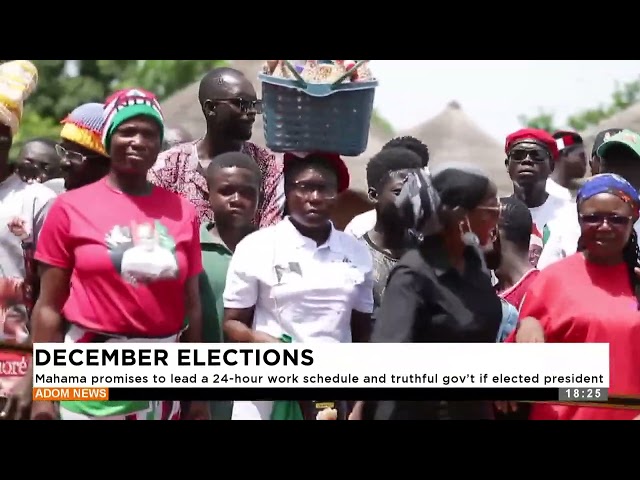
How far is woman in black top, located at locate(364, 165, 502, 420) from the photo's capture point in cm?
564

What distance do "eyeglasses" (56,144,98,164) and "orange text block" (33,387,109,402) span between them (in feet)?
3.48

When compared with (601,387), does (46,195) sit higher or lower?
higher

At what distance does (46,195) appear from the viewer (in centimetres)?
597

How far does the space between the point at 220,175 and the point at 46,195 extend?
0.82 meters

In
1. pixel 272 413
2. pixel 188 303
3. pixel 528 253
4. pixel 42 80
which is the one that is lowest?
pixel 272 413

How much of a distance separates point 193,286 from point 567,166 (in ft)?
6.20

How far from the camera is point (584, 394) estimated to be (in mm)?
6117

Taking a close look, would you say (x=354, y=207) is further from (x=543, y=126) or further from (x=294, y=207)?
(x=543, y=126)

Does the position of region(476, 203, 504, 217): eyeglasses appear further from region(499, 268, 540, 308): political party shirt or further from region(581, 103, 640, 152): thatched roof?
region(581, 103, 640, 152): thatched roof

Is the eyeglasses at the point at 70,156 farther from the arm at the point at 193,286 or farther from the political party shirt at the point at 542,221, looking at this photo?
the political party shirt at the point at 542,221

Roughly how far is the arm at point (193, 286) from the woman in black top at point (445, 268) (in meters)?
0.82

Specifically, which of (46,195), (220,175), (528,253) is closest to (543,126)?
(528,253)

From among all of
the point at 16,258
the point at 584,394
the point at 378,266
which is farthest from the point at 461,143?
the point at 16,258

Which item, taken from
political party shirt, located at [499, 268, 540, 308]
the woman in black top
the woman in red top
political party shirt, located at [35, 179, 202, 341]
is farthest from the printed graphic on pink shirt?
the woman in red top
